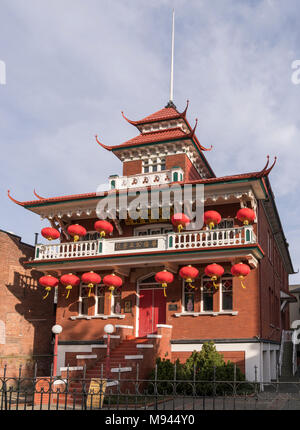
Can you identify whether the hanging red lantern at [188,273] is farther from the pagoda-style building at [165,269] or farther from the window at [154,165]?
the window at [154,165]

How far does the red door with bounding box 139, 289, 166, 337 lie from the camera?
25.8 m

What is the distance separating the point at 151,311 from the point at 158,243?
402cm

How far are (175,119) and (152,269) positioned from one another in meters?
10.2

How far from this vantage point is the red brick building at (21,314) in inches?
1104

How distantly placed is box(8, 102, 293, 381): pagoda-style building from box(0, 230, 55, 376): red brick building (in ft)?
7.73

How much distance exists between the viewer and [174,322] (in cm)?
2484

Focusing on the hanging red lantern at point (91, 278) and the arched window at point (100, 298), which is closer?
the hanging red lantern at point (91, 278)

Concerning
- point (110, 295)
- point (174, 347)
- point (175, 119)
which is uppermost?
point (175, 119)

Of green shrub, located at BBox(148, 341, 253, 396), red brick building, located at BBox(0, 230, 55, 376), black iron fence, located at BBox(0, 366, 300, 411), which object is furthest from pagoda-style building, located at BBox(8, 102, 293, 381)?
red brick building, located at BBox(0, 230, 55, 376)

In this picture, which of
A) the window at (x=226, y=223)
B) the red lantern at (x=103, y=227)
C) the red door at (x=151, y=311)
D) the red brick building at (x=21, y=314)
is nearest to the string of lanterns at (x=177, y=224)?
the red lantern at (x=103, y=227)

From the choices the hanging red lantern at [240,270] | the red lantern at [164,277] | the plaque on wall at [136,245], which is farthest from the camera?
the plaque on wall at [136,245]

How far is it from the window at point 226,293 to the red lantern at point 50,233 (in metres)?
9.54

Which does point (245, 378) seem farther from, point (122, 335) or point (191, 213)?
point (191, 213)
